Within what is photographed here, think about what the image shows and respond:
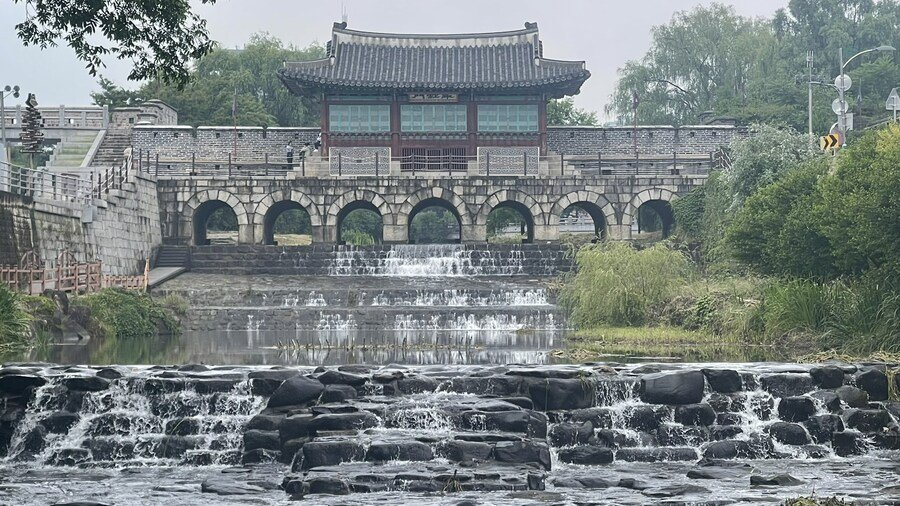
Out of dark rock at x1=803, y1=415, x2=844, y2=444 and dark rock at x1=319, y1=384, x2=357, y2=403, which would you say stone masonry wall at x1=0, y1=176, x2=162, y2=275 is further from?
dark rock at x1=803, y1=415, x2=844, y2=444

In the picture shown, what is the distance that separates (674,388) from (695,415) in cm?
54

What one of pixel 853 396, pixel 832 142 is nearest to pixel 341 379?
A: pixel 853 396

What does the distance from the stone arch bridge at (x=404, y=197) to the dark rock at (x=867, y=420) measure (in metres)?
32.0

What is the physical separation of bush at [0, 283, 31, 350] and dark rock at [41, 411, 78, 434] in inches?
333

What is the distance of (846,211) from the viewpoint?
2652 centimetres

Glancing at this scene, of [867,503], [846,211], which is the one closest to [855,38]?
[846,211]

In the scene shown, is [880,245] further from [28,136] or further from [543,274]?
[28,136]

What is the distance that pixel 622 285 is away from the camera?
33.7 metres

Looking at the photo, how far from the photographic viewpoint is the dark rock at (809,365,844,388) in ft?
69.3

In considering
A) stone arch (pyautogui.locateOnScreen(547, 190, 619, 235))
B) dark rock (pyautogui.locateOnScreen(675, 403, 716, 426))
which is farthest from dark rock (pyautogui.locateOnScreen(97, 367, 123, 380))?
stone arch (pyautogui.locateOnScreen(547, 190, 619, 235))

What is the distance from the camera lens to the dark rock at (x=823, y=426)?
2003 cm

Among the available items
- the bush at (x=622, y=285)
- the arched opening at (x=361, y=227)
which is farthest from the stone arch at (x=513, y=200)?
the bush at (x=622, y=285)

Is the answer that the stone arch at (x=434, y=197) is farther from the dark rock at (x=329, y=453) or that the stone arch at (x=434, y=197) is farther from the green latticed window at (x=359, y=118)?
the dark rock at (x=329, y=453)

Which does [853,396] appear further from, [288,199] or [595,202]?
[288,199]
